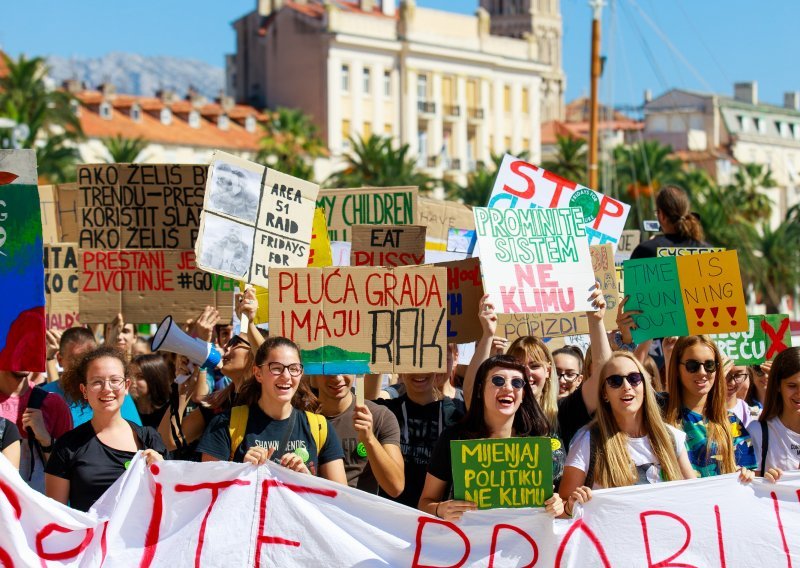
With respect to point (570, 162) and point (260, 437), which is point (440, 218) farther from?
point (570, 162)

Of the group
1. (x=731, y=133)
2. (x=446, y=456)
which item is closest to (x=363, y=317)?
(x=446, y=456)

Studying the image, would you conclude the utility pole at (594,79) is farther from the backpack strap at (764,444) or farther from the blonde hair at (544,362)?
the backpack strap at (764,444)

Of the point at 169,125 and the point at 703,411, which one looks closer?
the point at 703,411

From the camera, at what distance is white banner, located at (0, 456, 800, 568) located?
5.97 meters

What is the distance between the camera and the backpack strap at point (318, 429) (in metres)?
6.18

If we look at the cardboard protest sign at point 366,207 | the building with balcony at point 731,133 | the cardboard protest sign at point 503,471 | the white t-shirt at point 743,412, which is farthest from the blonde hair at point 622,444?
the building with balcony at point 731,133

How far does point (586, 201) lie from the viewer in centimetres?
993

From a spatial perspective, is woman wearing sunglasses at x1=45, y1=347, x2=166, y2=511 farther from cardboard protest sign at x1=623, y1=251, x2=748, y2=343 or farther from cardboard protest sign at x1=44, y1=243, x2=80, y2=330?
cardboard protest sign at x1=44, y1=243, x2=80, y2=330

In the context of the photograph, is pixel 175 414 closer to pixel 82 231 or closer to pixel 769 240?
pixel 82 231

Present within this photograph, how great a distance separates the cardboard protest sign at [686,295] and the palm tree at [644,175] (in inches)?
1835

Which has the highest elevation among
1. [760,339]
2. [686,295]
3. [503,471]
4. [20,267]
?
[20,267]

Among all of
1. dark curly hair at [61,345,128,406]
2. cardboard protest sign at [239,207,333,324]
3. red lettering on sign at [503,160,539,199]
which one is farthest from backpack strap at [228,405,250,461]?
red lettering on sign at [503,160,539,199]

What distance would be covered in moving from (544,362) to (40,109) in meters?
39.8

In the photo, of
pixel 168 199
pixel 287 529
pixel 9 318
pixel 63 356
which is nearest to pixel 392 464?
pixel 287 529
